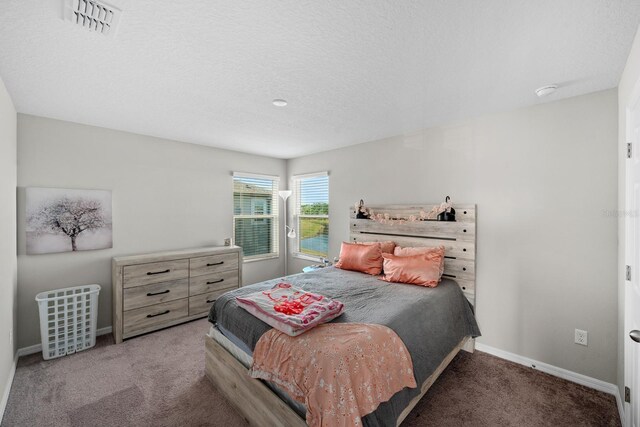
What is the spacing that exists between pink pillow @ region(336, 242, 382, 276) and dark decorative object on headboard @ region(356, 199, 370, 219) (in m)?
0.57

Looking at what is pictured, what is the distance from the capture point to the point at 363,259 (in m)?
3.29

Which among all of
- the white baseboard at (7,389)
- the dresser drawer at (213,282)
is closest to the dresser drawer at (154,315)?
the dresser drawer at (213,282)

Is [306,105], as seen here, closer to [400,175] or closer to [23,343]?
[400,175]

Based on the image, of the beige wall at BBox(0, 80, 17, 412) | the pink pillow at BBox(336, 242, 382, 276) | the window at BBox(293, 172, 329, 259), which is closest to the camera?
the beige wall at BBox(0, 80, 17, 412)

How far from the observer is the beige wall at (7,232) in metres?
2.08

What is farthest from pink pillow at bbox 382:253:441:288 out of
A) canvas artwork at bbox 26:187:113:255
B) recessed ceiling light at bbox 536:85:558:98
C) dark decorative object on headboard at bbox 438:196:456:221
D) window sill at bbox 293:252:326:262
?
canvas artwork at bbox 26:187:113:255

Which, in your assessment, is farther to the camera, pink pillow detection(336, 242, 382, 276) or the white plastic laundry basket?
pink pillow detection(336, 242, 382, 276)

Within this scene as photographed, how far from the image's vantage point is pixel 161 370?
8.43ft

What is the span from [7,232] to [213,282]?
6.70 ft

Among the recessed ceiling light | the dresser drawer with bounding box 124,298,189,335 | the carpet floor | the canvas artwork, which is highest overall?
the recessed ceiling light

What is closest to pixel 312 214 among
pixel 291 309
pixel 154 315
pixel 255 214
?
pixel 255 214

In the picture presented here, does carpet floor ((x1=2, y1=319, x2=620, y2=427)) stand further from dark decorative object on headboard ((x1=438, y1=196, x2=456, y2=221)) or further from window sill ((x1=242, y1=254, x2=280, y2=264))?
window sill ((x1=242, y1=254, x2=280, y2=264))

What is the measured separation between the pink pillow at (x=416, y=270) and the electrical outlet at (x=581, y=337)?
3.81 feet

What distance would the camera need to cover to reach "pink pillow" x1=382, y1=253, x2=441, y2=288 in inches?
108
